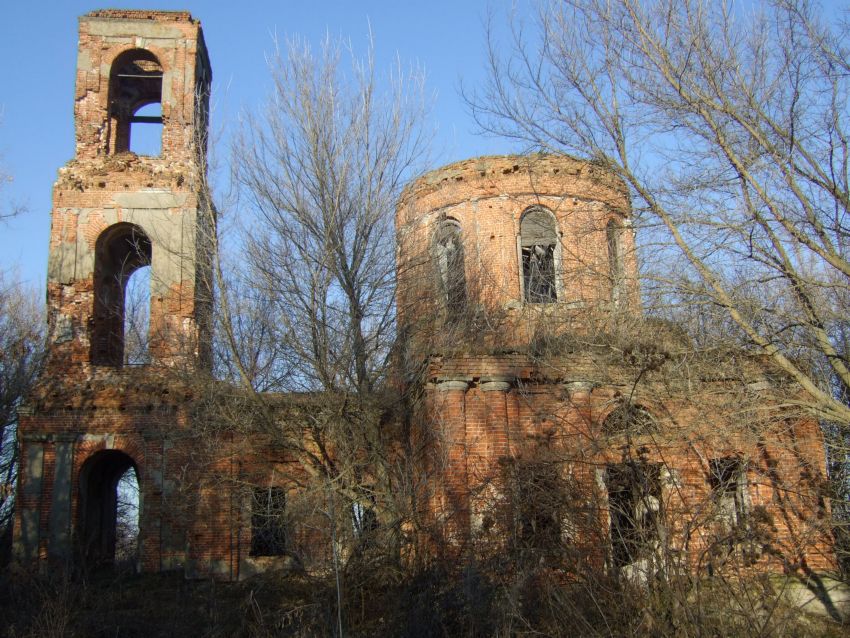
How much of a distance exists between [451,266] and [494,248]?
42.5 inches

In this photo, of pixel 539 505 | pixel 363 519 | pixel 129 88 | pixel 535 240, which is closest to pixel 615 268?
pixel 539 505

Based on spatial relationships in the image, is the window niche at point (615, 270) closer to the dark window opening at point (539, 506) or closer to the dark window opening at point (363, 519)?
the dark window opening at point (539, 506)

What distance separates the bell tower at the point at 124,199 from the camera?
1673 cm

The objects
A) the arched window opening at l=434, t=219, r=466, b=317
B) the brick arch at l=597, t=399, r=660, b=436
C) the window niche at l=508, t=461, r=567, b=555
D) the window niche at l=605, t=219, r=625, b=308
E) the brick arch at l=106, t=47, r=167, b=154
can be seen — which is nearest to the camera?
the window niche at l=508, t=461, r=567, b=555

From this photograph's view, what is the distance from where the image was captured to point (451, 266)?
16375mm

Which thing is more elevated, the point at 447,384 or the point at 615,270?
the point at 615,270

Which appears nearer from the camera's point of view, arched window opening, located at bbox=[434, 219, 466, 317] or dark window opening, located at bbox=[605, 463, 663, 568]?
dark window opening, located at bbox=[605, 463, 663, 568]

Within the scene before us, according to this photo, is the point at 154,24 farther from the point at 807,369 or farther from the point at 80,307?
the point at 807,369

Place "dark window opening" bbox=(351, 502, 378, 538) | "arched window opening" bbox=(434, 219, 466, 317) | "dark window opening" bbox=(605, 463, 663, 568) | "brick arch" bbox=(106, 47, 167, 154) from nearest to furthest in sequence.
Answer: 1. "dark window opening" bbox=(605, 463, 663, 568)
2. "dark window opening" bbox=(351, 502, 378, 538)
3. "arched window opening" bbox=(434, 219, 466, 317)
4. "brick arch" bbox=(106, 47, 167, 154)

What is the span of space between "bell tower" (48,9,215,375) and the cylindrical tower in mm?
4405

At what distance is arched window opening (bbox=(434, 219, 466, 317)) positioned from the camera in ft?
47.5

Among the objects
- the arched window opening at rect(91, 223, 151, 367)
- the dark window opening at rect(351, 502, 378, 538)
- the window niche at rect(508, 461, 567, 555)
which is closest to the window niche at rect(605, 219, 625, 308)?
the window niche at rect(508, 461, 567, 555)

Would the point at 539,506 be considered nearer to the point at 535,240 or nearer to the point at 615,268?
the point at 615,268

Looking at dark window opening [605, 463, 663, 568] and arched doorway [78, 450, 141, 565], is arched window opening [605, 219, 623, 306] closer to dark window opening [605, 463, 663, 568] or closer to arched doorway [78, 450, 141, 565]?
dark window opening [605, 463, 663, 568]
